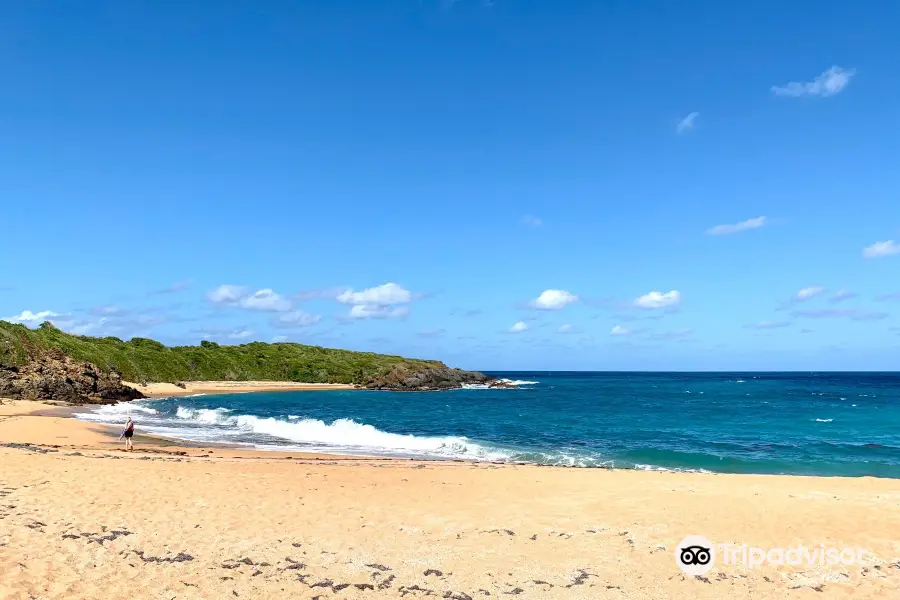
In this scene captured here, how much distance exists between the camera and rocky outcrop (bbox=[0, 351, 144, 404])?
2058 inches

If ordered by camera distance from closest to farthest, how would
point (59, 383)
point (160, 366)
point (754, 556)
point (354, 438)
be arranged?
point (754, 556) → point (354, 438) → point (59, 383) → point (160, 366)

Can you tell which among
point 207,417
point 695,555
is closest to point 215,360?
point 207,417

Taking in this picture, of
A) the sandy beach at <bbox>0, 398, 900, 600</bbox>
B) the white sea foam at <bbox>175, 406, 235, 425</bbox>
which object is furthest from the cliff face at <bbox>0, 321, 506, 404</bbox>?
the sandy beach at <bbox>0, 398, 900, 600</bbox>

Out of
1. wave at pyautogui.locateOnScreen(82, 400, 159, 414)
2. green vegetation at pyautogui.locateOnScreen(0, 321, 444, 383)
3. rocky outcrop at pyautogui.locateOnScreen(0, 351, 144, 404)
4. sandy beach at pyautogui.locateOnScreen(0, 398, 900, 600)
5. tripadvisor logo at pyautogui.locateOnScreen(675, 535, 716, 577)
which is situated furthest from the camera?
green vegetation at pyautogui.locateOnScreen(0, 321, 444, 383)

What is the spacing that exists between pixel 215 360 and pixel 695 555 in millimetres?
122380

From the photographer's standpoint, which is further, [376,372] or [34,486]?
[376,372]

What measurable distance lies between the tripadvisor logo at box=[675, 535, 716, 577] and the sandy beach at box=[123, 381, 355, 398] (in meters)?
76.7

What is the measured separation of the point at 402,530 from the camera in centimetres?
1263

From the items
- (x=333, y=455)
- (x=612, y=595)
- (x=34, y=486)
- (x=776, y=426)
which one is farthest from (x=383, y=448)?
(x=776, y=426)

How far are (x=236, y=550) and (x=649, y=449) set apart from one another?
25.7 metres

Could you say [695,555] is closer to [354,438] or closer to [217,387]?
[354,438]

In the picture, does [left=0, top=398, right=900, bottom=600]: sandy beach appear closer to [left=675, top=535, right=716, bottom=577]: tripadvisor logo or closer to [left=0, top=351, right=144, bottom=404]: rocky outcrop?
[left=675, top=535, right=716, bottom=577]: tripadvisor logo

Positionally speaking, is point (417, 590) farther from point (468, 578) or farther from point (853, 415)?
point (853, 415)

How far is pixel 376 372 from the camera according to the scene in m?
125
